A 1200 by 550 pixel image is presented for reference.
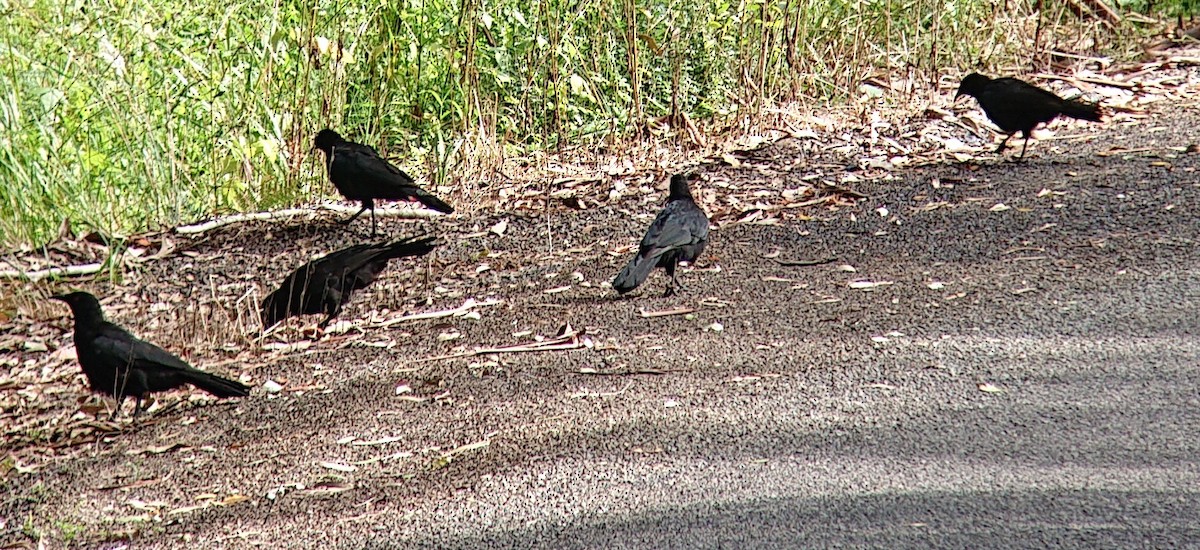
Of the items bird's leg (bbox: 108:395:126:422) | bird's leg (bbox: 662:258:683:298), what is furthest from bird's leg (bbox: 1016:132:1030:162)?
bird's leg (bbox: 108:395:126:422)

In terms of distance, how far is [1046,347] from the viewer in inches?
167

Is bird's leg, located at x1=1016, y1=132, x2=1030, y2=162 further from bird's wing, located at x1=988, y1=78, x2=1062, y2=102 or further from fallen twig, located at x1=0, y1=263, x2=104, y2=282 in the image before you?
fallen twig, located at x1=0, y1=263, x2=104, y2=282

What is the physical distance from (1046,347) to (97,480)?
9.92 ft

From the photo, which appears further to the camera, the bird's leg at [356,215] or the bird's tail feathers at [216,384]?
the bird's leg at [356,215]

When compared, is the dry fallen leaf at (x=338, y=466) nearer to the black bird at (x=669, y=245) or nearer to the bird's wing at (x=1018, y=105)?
the black bird at (x=669, y=245)

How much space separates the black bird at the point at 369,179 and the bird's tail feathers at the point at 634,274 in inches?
50.4

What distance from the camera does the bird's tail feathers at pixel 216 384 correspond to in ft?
14.3

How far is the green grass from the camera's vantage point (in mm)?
6098

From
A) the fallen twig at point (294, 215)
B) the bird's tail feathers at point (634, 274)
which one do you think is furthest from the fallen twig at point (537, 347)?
the fallen twig at point (294, 215)

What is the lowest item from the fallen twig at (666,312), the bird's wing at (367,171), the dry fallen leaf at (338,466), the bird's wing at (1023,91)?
the dry fallen leaf at (338,466)

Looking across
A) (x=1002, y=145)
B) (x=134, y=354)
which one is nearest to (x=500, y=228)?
(x=134, y=354)

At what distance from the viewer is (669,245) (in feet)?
16.4

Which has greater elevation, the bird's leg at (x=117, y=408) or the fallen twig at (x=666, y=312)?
the fallen twig at (x=666, y=312)

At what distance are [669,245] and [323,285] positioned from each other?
4.42 feet
